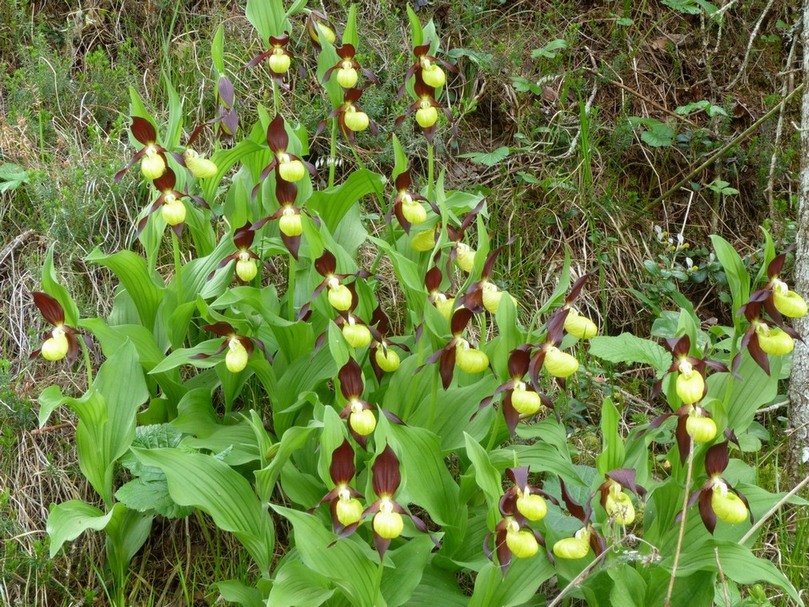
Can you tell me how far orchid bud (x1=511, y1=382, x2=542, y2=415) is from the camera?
2045 mm

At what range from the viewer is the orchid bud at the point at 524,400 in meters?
2.04

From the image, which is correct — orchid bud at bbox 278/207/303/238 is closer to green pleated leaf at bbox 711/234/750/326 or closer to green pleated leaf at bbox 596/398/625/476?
green pleated leaf at bbox 596/398/625/476

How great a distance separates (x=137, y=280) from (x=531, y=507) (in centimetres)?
142

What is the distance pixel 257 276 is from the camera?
2693 millimetres

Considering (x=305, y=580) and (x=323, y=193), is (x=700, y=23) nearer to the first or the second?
(x=323, y=193)

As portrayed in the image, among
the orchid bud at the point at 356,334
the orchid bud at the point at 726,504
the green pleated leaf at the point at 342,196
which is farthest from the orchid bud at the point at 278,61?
the orchid bud at the point at 726,504

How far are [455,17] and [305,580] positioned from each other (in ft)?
9.40

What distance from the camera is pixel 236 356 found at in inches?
90.4

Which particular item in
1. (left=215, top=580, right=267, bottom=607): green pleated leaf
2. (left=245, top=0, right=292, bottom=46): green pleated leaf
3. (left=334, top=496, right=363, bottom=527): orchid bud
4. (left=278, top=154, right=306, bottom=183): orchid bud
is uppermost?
(left=245, top=0, right=292, bottom=46): green pleated leaf

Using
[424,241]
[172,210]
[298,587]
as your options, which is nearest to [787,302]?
[424,241]

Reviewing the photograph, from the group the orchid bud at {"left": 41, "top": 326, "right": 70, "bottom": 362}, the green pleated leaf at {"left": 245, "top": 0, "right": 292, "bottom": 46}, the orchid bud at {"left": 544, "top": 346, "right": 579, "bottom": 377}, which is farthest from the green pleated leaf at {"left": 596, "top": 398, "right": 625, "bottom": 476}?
the green pleated leaf at {"left": 245, "top": 0, "right": 292, "bottom": 46}

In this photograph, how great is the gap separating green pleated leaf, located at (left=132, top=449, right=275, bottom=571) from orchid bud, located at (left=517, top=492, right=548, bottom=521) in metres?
0.69

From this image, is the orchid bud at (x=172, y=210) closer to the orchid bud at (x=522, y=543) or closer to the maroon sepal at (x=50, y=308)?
the maroon sepal at (x=50, y=308)

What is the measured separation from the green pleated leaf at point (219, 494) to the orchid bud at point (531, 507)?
690 mm
